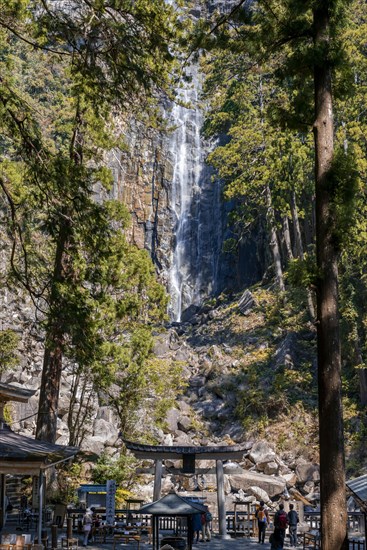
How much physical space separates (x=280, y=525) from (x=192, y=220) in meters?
38.8

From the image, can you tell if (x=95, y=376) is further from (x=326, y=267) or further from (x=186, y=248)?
(x=186, y=248)

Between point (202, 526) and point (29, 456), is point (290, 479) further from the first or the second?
point (29, 456)

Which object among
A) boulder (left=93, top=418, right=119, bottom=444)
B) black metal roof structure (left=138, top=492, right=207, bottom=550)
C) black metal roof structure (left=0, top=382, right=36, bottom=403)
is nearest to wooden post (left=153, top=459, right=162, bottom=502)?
black metal roof structure (left=0, top=382, right=36, bottom=403)

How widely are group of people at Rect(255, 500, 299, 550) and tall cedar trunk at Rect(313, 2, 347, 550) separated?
7717 millimetres

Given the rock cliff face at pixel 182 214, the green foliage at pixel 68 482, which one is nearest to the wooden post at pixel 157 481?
the green foliage at pixel 68 482

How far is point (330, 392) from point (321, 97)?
4394 millimetres

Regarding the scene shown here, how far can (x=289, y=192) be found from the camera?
3794cm

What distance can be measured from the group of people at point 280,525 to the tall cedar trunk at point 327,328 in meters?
7.72

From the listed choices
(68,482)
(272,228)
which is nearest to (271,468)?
(68,482)

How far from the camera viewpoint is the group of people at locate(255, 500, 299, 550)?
16.2 metres

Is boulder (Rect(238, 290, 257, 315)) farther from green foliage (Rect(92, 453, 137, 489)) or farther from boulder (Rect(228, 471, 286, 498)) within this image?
green foliage (Rect(92, 453, 137, 489))

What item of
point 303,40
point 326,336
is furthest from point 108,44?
point 326,336

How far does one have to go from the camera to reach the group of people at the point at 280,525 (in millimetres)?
16203

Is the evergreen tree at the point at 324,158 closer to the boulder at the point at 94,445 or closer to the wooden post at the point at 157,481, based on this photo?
the wooden post at the point at 157,481
